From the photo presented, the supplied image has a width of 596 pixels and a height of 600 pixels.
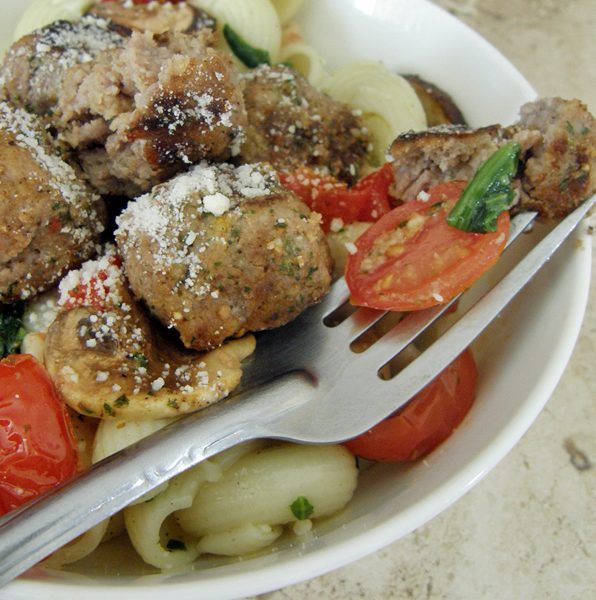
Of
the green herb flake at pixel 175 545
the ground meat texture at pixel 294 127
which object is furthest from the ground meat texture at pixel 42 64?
the green herb flake at pixel 175 545

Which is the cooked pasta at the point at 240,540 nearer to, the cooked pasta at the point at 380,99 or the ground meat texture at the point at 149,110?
the ground meat texture at the point at 149,110

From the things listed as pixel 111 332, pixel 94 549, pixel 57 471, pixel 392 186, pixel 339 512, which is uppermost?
pixel 392 186

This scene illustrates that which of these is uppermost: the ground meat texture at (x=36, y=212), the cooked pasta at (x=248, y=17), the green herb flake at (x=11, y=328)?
the cooked pasta at (x=248, y=17)

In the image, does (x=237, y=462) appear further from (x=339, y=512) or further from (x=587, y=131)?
(x=587, y=131)

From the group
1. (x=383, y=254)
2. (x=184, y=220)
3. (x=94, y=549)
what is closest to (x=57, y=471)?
(x=94, y=549)

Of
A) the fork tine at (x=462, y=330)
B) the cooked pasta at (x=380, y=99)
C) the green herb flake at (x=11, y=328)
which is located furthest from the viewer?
the cooked pasta at (x=380, y=99)

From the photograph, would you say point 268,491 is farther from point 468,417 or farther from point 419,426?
point 468,417

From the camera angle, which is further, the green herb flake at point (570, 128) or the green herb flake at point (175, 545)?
the green herb flake at point (570, 128)
